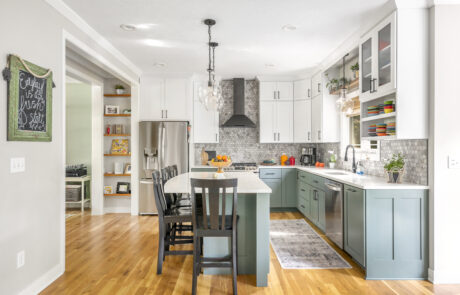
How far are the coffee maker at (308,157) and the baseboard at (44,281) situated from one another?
4.41m

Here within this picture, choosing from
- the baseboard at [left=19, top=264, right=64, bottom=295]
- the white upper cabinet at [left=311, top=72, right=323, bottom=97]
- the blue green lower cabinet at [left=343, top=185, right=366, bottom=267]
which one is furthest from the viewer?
the white upper cabinet at [left=311, top=72, right=323, bottom=97]

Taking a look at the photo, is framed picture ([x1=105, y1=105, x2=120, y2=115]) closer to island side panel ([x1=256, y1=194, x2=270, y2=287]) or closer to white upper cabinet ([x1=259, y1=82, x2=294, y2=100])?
white upper cabinet ([x1=259, y1=82, x2=294, y2=100])

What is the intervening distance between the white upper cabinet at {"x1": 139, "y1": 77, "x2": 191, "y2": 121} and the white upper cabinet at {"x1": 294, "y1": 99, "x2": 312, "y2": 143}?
6.84ft

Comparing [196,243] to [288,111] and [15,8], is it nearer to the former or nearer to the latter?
[15,8]

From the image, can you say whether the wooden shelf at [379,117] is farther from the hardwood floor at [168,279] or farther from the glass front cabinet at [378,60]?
the hardwood floor at [168,279]

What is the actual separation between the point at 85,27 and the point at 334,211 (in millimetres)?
3614

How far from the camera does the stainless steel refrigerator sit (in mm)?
5527

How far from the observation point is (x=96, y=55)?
3.84 metres

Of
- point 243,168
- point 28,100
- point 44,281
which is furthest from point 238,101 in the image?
point 44,281

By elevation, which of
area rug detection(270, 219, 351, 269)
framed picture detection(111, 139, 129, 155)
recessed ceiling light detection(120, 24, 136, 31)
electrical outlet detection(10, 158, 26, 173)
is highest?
recessed ceiling light detection(120, 24, 136, 31)

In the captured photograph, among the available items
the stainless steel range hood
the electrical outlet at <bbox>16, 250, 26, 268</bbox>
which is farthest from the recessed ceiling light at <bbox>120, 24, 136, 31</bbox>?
the stainless steel range hood

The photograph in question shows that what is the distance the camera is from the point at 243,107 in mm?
6180

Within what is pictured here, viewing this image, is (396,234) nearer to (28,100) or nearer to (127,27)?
(28,100)

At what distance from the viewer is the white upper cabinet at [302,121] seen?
5754mm
